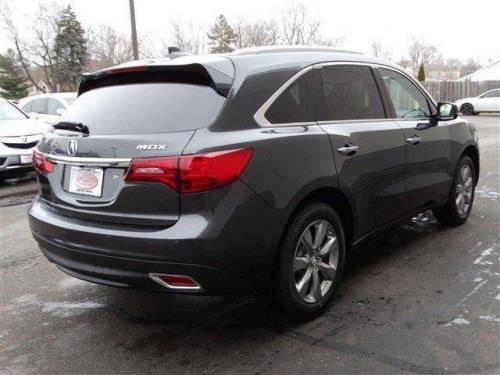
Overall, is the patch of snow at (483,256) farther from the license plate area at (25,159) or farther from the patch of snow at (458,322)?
the license plate area at (25,159)

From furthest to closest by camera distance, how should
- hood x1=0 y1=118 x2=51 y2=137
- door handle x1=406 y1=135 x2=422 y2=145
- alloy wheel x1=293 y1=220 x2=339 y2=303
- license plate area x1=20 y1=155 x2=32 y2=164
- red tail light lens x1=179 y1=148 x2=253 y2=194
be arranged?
hood x1=0 y1=118 x2=51 y2=137
license plate area x1=20 y1=155 x2=32 y2=164
door handle x1=406 y1=135 x2=422 y2=145
alloy wheel x1=293 y1=220 x2=339 y2=303
red tail light lens x1=179 y1=148 x2=253 y2=194

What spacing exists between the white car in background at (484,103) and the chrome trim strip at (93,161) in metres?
25.7

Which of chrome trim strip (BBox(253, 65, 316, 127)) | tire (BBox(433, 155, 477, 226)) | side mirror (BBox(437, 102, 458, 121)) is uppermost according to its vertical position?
chrome trim strip (BBox(253, 65, 316, 127))

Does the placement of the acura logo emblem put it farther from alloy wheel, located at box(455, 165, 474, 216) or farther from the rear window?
alloy wheel, located at box(455, 165, 474, 216)

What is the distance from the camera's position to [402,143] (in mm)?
4188

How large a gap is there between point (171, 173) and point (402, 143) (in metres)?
2.27

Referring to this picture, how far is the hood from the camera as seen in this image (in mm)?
9164

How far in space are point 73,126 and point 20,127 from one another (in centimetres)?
699

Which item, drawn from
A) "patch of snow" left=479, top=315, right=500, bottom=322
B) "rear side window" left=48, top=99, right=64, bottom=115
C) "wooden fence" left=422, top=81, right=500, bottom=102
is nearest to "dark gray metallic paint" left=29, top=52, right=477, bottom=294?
"patch of snow" left=479, top=315, right=500, bottom=322

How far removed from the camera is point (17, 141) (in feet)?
29.9

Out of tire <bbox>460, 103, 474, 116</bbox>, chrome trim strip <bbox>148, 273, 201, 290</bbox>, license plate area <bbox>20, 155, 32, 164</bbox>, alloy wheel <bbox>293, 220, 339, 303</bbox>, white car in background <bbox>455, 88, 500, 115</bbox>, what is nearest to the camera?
chrome trim strip <bbox>148, 273, 201, 290</bbox>

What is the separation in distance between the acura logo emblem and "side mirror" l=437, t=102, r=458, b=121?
338cm

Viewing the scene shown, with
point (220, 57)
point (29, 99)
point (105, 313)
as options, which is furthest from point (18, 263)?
point (29, 99)

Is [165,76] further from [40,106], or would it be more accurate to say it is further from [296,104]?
[40,106]
